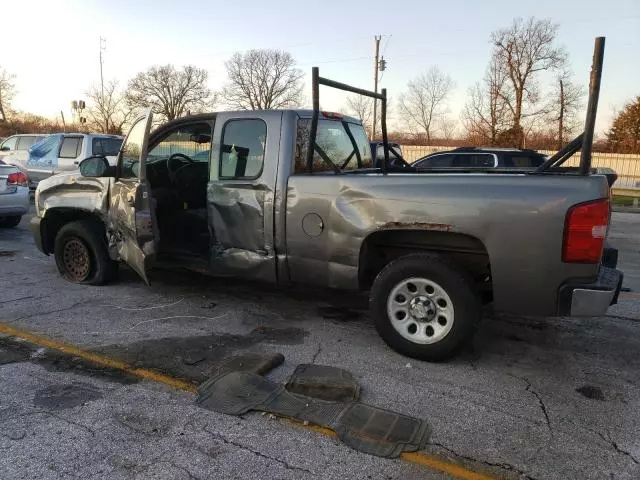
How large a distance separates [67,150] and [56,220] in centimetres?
872

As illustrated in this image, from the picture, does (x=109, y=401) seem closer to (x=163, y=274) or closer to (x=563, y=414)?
(x=563, y=414)

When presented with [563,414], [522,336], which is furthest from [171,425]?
[522,336]

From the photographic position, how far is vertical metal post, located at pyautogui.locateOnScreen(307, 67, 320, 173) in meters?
4.38

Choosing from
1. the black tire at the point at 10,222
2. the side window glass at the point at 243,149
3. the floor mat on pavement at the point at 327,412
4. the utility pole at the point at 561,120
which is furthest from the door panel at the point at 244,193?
the utility pole at the point at 561,120

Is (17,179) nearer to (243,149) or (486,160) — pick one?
(243,149)

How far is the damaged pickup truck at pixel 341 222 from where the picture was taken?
141 inches

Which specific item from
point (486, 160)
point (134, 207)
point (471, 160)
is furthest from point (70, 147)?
point (486, 160)

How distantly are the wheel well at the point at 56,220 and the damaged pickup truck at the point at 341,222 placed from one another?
4 centimetres

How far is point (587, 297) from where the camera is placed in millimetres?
3529

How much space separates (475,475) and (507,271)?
1.51 m

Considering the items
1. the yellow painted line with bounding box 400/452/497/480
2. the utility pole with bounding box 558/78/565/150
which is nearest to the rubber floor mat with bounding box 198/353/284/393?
the yellow painted line with bounding box 400/452/497/480

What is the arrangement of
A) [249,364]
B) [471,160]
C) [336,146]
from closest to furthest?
[249,364] → [336,146] → [471,160]

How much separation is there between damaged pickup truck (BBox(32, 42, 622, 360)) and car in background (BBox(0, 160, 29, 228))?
173 inches

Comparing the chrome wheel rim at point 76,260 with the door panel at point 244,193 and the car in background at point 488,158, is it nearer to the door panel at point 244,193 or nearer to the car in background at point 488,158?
the door panel at point 244,193
